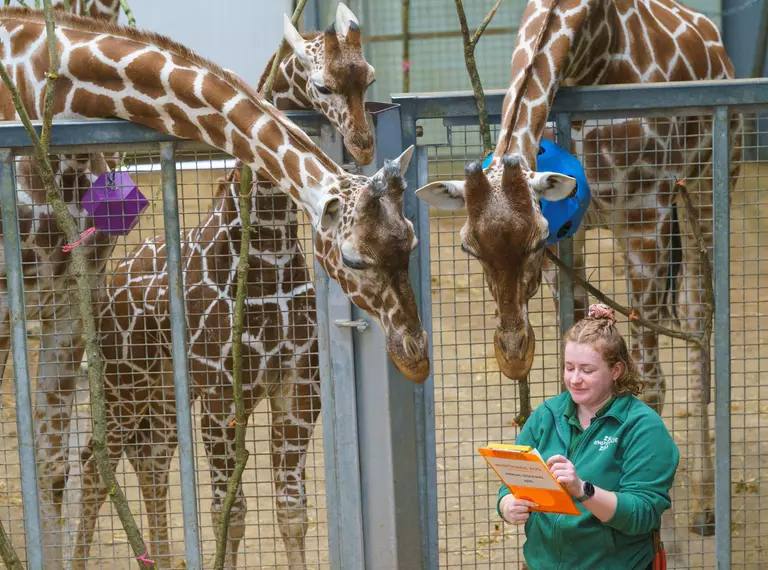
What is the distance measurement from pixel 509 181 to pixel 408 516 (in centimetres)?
118

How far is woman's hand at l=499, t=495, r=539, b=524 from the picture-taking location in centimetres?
271

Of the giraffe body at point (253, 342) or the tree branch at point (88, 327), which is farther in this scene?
the giraffe body at point (253, 342)

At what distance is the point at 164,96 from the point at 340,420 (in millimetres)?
1285

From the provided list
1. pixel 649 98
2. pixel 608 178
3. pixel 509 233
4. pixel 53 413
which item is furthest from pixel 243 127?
pixel 608 178

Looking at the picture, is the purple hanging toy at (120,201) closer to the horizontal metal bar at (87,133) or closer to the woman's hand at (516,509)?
the horizontal metal bar at (87,133)

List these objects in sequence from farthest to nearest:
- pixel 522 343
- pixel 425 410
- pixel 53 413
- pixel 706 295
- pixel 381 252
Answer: pixel 53 413 < pixel 706 295 < pixel 425 410 < pixel 522 343 < pixel 381 252

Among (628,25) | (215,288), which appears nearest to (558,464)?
(215,288)

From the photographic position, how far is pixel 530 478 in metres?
2.59

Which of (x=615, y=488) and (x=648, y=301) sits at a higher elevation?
(x=648, y=301)

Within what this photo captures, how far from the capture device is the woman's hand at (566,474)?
253 cm

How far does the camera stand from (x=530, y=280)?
333cm

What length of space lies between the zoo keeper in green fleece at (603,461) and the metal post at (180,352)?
110 centimetres

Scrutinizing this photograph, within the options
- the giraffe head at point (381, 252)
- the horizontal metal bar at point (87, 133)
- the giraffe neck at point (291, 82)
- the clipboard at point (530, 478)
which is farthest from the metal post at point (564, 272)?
the horizontal metal bar at point (87, 133)

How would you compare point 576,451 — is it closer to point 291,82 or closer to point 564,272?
point 564,272
